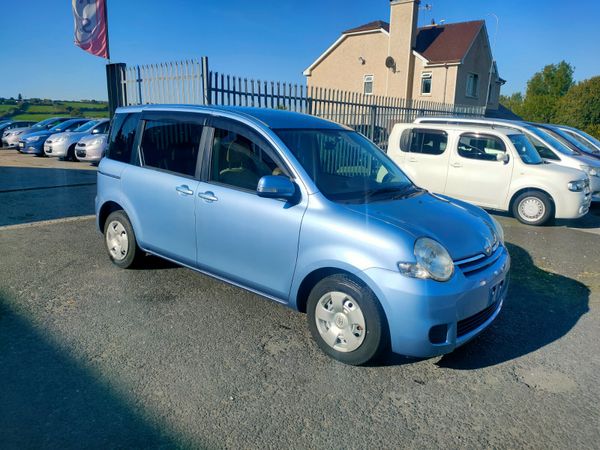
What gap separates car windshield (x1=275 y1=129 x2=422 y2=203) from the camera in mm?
3561

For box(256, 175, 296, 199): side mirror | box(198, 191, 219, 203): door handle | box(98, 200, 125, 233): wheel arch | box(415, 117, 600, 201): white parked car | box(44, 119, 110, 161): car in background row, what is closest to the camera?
box(256, 175, 296, 199): side mirror

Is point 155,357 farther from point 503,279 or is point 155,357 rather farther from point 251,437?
point 503,279

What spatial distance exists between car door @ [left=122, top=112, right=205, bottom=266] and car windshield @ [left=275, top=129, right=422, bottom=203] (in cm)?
102

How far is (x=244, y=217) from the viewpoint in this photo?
3.61 m

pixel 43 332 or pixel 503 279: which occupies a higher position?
pixel 503 279

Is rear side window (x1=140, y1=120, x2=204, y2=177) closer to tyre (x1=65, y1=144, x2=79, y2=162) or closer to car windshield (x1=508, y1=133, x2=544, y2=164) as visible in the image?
car windshield (x1=508, y1=133, x2=544, y2=164)

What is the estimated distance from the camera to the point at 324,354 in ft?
11.0

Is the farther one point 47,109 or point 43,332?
point 47,109

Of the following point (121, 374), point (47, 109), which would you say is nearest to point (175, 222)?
point (121, 374)

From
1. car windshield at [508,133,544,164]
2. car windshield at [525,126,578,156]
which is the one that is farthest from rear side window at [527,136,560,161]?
car windshield at [508,133,544,164]

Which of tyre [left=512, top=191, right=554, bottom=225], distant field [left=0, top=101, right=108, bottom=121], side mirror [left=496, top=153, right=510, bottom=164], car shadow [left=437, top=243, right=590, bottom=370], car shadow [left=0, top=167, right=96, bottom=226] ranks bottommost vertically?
car shadow [left=437, top=243, right=590, bottom=370]

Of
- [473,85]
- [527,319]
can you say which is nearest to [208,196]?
[527,319]

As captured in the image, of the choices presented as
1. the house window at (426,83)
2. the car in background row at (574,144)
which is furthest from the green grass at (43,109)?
the car in background row at (574,144)

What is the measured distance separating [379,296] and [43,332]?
2.75 metres
